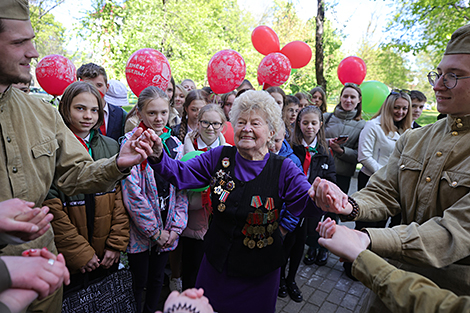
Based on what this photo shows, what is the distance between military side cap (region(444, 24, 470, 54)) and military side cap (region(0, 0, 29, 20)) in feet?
7.70

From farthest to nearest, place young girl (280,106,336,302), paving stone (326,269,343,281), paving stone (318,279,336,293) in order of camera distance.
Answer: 1. paving stone (326,269,343,281)
2. paving stone (318,279,336,293)
3. young girl (280,106,336,302)

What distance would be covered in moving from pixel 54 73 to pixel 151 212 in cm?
364

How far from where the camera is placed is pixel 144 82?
13.2 feet


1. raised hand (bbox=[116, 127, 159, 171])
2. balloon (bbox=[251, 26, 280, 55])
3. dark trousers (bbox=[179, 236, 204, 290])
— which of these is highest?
balloon (bbox=[251, 26, 280, 55])

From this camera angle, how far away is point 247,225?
2080mm

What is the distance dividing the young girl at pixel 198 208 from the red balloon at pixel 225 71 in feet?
5.82

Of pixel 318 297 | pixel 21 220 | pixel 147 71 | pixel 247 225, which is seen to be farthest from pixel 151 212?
pixel 318 297

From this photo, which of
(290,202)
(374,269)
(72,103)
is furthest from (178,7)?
(374,269)

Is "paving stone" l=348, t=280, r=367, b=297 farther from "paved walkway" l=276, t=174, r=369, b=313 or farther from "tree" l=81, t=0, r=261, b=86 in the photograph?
"tree" l=81, t=0, r=261, b=86

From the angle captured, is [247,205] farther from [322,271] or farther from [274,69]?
[274,69]

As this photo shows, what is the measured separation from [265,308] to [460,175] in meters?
1.61

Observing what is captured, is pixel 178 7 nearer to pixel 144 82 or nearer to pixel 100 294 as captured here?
pixel 144 82

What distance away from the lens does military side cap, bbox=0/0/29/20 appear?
1.38 m

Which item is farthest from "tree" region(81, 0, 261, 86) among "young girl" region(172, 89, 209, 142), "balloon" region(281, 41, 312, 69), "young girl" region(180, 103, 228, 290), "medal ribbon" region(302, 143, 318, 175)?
"medal ribbon" region(302, 143, 318, 175)
